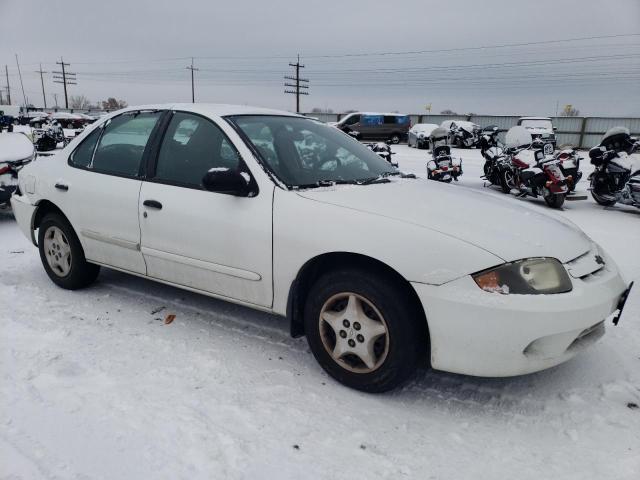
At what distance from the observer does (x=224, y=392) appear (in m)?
2.61

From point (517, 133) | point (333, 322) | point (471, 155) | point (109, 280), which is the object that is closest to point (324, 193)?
point (333, 322)

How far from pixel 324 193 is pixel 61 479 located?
1.84m

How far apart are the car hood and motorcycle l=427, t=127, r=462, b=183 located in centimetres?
714

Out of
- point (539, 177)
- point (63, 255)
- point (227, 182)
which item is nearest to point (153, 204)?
point (227, 182)

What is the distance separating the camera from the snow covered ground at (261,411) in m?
2.08

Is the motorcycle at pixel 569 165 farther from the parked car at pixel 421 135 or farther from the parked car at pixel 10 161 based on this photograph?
the parked car at pixel 421 135

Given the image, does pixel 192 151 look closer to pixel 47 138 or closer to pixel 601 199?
pixel 601 199

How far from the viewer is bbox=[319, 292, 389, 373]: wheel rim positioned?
8.23 feet

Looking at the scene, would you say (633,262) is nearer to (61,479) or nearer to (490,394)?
(490,394)

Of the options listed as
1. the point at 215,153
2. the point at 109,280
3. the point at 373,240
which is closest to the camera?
the point at 373,240

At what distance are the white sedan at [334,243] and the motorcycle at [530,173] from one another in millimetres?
5963

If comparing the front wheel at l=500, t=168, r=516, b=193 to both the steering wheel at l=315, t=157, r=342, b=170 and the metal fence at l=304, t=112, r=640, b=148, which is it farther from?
the metal fence at l=304, t=112, r=640, b=148

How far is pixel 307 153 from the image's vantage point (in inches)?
130

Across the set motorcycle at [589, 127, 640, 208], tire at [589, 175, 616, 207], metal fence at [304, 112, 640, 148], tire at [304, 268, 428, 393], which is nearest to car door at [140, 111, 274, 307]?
tire at [304, 268, 428, 393]
